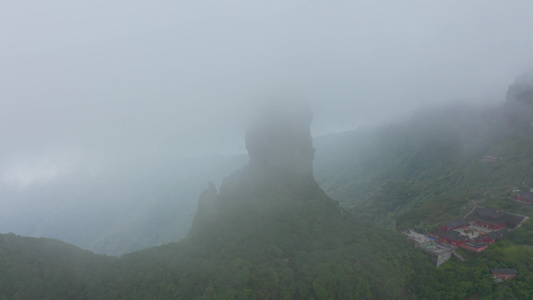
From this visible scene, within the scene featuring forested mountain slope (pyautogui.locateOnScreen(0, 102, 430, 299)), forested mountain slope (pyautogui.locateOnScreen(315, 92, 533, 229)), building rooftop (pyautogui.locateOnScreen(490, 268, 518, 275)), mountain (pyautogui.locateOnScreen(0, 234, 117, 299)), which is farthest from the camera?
forested mountain slope (pyautogui.locateOnScreen(315, 92, 533, 229))

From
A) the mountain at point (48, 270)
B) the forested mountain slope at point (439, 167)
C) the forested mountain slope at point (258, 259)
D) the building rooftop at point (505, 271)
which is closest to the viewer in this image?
the mountain at point (48, 270)

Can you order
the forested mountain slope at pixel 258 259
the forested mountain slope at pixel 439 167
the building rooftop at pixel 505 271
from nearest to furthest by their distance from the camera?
1. the forested mountain slope at pixel 258 259
2. the building rooftop at pixel 505 271
3. the forested mountain slope at pixel 439 167

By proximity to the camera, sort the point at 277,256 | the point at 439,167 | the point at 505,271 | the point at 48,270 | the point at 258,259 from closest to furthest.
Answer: the point at 48,270 < the point at 258,259 < the point at 277,256 < the point at 505,271 < the point at 439,167

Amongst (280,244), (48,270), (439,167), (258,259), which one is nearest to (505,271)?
(280,244)

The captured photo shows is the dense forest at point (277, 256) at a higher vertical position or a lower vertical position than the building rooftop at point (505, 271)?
higher

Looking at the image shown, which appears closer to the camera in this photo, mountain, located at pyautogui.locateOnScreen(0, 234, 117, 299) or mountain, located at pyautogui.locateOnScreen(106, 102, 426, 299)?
mountain, located at pyautogui.locateOnScreen(0, 234, 117, 299)

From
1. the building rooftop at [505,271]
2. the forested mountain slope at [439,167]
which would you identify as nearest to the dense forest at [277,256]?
the building rooftop at [505,271]

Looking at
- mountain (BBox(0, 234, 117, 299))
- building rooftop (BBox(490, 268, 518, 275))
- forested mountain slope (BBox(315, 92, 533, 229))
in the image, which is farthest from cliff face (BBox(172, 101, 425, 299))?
forested mountain slope (BBox(315, 92, 533, 229))

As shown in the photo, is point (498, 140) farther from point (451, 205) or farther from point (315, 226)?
point (315, 226)

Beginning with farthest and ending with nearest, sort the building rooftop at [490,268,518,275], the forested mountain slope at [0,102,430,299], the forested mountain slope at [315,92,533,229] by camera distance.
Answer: the forested mountain slope at [315,92,533,229] < the building rooftop at [490,268,518,275] < the forested mountain slope at [0,102,430,299]

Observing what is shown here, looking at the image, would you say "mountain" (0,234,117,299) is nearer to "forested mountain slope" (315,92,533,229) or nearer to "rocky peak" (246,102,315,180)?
"rocky peak" (246,102,315,180)

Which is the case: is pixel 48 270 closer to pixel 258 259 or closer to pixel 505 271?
pixel 258 259

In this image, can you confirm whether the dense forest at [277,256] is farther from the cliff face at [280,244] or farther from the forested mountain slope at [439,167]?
the forested mountain slope at [439,167]

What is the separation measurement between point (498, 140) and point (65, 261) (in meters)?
138
